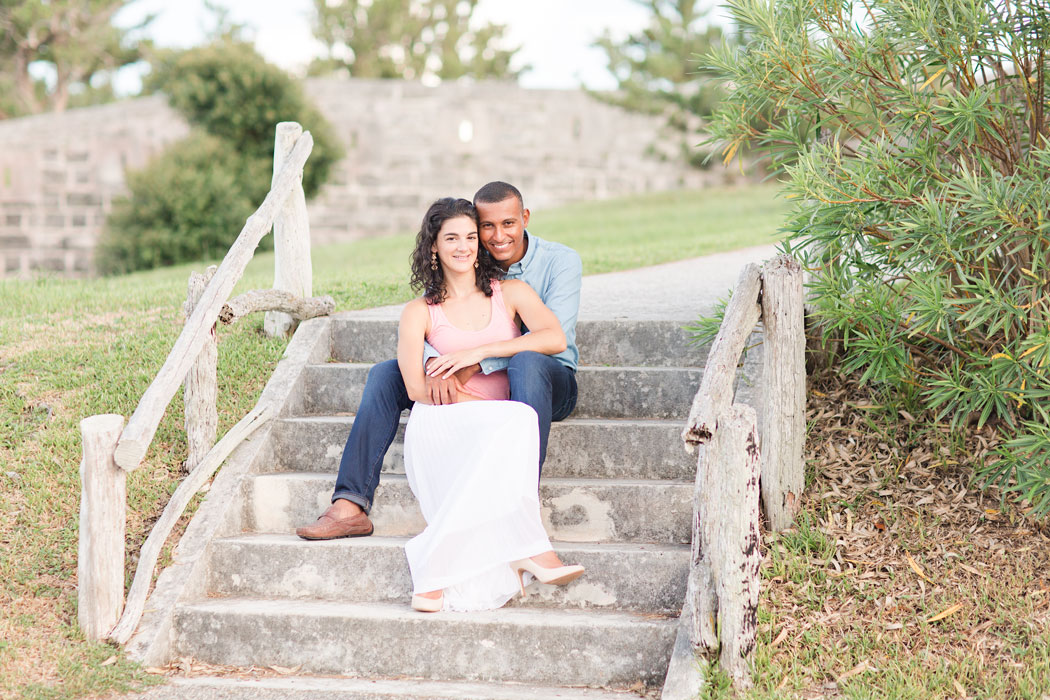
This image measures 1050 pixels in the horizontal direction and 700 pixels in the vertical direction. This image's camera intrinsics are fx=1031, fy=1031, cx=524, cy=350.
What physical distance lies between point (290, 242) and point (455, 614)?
235 cm

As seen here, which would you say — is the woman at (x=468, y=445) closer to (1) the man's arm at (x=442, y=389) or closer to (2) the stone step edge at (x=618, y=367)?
(1) the man's arm at (x=442, y=389)

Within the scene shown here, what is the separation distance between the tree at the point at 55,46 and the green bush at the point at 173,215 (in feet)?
31.6

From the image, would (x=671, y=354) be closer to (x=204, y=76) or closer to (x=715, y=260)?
(x=715, y=260)

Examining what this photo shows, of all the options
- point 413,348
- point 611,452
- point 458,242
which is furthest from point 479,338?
point 611,452

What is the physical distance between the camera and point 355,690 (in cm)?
342

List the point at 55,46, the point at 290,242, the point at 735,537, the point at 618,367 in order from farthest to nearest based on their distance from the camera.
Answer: the point at 55,46, the point at 290,242, the point at 618,367, the point at 735,537

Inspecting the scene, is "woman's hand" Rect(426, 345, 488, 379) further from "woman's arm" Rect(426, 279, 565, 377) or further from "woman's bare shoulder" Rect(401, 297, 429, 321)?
"woman's bare shoulder" Rect(401, 297, 429, 321)

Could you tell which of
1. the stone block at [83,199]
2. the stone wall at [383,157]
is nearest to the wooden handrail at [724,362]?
the stone wall at [383,157]

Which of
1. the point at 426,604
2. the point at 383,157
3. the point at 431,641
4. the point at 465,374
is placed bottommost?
the point at 431,641

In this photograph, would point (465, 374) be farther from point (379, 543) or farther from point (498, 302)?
point (379, 543)

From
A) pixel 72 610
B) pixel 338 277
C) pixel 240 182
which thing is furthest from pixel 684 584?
pixel 240 182

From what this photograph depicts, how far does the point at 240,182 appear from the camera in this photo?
13.8 meters

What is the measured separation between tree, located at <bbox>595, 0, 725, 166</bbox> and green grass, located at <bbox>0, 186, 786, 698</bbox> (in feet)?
28.1

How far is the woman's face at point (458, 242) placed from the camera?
13.4ft
